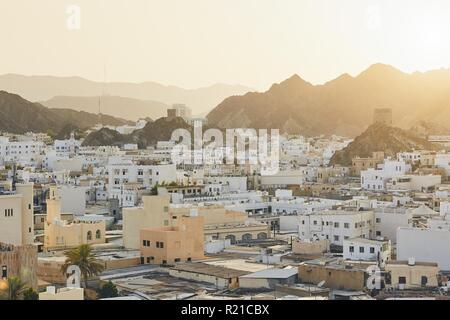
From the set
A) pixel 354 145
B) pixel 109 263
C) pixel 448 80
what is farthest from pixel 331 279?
pixel 448 80

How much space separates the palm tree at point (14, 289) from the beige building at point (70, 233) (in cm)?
287

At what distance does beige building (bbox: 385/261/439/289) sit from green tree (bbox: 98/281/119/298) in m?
2.01

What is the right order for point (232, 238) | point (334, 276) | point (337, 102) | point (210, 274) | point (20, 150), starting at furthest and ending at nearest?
point (337, 102)
point (20, 150)
point (232, 238)
point (210, 274)
point (334, 276)

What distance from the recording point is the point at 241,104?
148 ft

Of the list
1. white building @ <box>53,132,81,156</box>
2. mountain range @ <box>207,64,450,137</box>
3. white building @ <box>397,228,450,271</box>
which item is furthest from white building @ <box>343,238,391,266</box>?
mountain range @ <box>207,64,450,137</box>

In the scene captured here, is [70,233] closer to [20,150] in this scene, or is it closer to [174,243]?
[174,243]

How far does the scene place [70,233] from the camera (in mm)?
8312

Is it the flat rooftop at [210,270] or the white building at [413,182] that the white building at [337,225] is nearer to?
the flat rooftop at [210,270]

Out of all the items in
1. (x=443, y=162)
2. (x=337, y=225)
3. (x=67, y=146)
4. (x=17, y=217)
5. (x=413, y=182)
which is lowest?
(x=337, y=225)

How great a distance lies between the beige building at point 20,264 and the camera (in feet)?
18.2

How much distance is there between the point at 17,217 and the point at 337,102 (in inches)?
1672

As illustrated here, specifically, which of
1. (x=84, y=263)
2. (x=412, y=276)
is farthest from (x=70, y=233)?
(x=412, y=276)

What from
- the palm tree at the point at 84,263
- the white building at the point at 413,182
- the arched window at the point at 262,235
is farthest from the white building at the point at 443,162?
the palm tree at the point at 84,263
